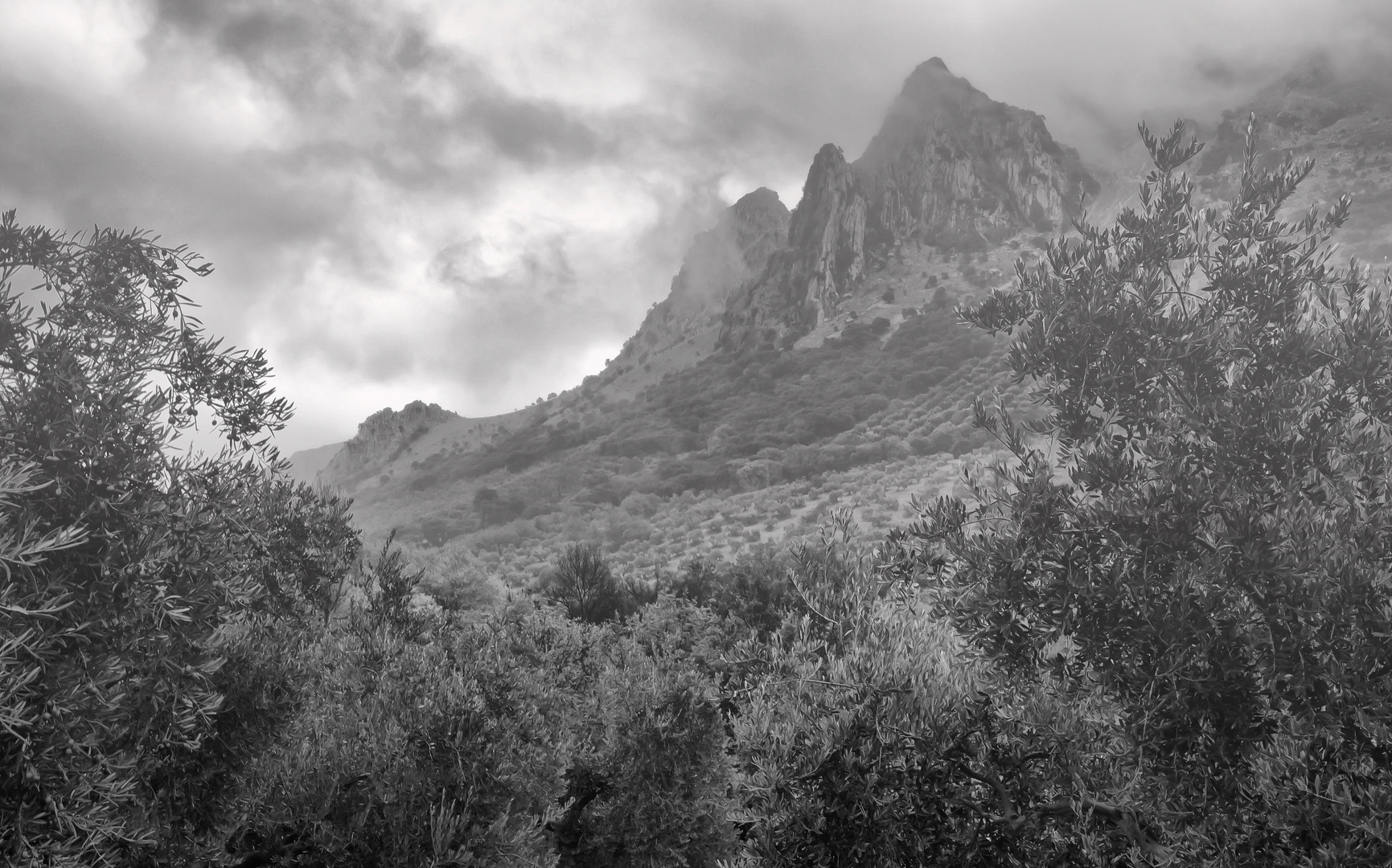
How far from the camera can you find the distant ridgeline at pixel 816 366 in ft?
225

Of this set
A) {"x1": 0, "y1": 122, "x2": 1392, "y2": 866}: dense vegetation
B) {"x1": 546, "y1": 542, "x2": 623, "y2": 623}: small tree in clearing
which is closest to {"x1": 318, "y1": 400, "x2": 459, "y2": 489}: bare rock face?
{"x1": 546, "y1": 542, "x2": 623, "y2": 623}: small tree in clearing

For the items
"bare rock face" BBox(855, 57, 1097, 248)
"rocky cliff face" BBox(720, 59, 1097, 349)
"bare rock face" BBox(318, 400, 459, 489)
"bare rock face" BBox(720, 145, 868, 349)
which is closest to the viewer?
"bare rock face" BBox(720, 145, 868, 349)

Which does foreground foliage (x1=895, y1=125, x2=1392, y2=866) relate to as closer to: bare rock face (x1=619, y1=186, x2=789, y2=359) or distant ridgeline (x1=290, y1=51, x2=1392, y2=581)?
distant ridgeline (x1=290, y1=51, x2=1392, y2=581)

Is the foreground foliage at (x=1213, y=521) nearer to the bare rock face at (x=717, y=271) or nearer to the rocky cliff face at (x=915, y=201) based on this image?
the rocky cliff face at (x=915, y=201)

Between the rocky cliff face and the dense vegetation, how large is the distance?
369 feet

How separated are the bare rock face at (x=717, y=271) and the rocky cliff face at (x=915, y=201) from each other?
17.2 m

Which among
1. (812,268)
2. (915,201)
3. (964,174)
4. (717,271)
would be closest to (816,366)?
(812,268)

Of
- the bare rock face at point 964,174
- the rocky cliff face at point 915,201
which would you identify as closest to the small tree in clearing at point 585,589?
the rocky cliff face at point 915,201

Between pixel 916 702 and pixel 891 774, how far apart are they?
29.8 inches

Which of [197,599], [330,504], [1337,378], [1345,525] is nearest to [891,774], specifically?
[1345,525]

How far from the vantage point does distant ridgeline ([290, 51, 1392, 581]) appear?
2699 inches

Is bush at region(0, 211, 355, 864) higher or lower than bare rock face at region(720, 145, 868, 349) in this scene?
lower

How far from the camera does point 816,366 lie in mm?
104875

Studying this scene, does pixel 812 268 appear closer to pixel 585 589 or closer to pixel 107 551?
pixel 585 589
